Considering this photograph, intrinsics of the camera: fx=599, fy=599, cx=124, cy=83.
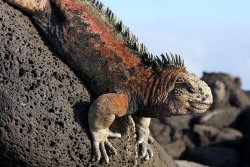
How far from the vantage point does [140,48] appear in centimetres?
491

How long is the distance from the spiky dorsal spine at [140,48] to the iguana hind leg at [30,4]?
436mm

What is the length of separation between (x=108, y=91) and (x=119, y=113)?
21 cm

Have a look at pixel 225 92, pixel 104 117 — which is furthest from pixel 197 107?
pixel 225 92

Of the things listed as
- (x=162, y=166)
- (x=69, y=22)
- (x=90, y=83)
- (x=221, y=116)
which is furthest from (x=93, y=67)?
(x=221, y=116)

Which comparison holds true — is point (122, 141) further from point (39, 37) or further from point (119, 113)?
point (39, 37)

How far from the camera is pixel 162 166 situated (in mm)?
5711

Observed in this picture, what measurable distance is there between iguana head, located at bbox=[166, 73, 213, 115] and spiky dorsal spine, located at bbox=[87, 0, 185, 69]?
17cm

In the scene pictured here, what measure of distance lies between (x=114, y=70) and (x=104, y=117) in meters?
0.41

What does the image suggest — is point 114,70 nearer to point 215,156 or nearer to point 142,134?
point 142,134

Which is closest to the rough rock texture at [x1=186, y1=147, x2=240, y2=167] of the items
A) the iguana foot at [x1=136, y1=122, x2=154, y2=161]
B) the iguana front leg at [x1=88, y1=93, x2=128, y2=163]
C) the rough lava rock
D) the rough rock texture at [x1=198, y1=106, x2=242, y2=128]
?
the rough lava rock

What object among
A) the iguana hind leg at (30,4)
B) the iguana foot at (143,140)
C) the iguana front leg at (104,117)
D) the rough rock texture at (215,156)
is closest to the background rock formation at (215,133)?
the rough rock texture at (215,156)

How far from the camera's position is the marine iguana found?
4.74 metres

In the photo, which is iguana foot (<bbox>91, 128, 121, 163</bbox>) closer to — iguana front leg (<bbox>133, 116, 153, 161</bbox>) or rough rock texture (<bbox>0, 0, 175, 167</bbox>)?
Result: rough rock texture (<bbox>0, 0, 175, 167</bbox>)

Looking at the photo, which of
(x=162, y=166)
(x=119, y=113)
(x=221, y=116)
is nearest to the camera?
(x=119, y=113)
